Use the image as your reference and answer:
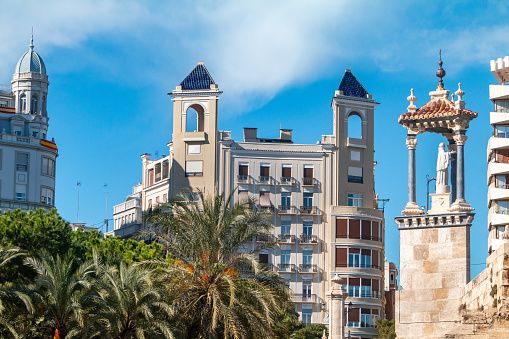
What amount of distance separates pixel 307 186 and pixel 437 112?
179 feet

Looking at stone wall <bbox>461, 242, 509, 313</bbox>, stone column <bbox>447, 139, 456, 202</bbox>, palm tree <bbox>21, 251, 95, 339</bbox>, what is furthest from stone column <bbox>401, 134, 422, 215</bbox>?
palm tree <bbox>21, 251, 95, 339</bbox>

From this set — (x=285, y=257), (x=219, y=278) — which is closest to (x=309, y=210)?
(x=285, y=257)

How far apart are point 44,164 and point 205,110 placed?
22.4 m

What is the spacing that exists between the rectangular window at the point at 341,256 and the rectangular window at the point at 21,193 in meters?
33.5

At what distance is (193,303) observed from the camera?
1747 inches

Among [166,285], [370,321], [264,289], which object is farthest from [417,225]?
[370,321]

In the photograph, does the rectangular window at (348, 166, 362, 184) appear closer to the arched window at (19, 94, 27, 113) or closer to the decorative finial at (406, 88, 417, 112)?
the arched window at (19, 94, 27, 113)

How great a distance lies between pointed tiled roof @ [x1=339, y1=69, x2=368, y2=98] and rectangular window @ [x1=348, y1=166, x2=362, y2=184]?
22.7 feet

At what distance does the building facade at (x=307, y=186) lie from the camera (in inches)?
3922

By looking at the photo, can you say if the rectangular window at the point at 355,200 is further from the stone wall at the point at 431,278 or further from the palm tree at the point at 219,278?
the stone wall at the point at 431,278

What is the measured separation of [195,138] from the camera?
4060 inches

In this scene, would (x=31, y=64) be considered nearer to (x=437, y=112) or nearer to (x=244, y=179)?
(x=244, y=179)

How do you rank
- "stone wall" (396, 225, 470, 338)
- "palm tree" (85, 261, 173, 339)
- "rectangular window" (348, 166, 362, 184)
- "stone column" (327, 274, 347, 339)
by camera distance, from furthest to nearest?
1. "rectangular window" (348, 166, 362, 184)
2. "stone column" (327, 274, 347, 339)
3. "stone wall" (396, 225, 470, 338)
4. "palm tree" (85, 261, 173, 339)

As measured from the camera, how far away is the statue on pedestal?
47.7 meters
